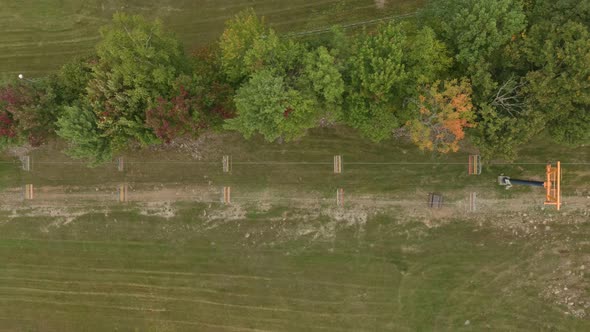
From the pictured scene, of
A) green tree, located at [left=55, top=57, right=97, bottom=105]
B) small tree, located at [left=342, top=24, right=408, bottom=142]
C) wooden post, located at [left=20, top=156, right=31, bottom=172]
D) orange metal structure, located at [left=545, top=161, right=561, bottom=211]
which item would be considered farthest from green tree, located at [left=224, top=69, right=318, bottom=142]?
wooden post, located at [left=20, top=156, right=31, bottom=172]

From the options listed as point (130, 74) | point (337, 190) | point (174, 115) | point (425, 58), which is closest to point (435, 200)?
point (337, 190)

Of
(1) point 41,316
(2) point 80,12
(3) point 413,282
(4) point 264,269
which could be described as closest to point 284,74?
(4) point 264,269

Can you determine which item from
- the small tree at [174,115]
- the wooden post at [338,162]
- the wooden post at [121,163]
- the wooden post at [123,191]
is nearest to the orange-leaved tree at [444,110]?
the wooden post at [338,162]

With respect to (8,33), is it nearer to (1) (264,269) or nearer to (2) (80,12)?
(2) (80,12)

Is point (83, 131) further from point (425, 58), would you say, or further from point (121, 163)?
point (425, 58)

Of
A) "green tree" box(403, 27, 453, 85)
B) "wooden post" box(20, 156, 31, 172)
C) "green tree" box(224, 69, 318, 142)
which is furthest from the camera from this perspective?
"wooden post" box(20, 156, 31, 172)

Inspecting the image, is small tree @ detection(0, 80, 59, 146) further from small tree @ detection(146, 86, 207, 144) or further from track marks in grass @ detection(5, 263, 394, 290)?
track marks in grass @ detection(5, 263, 394, 290)
